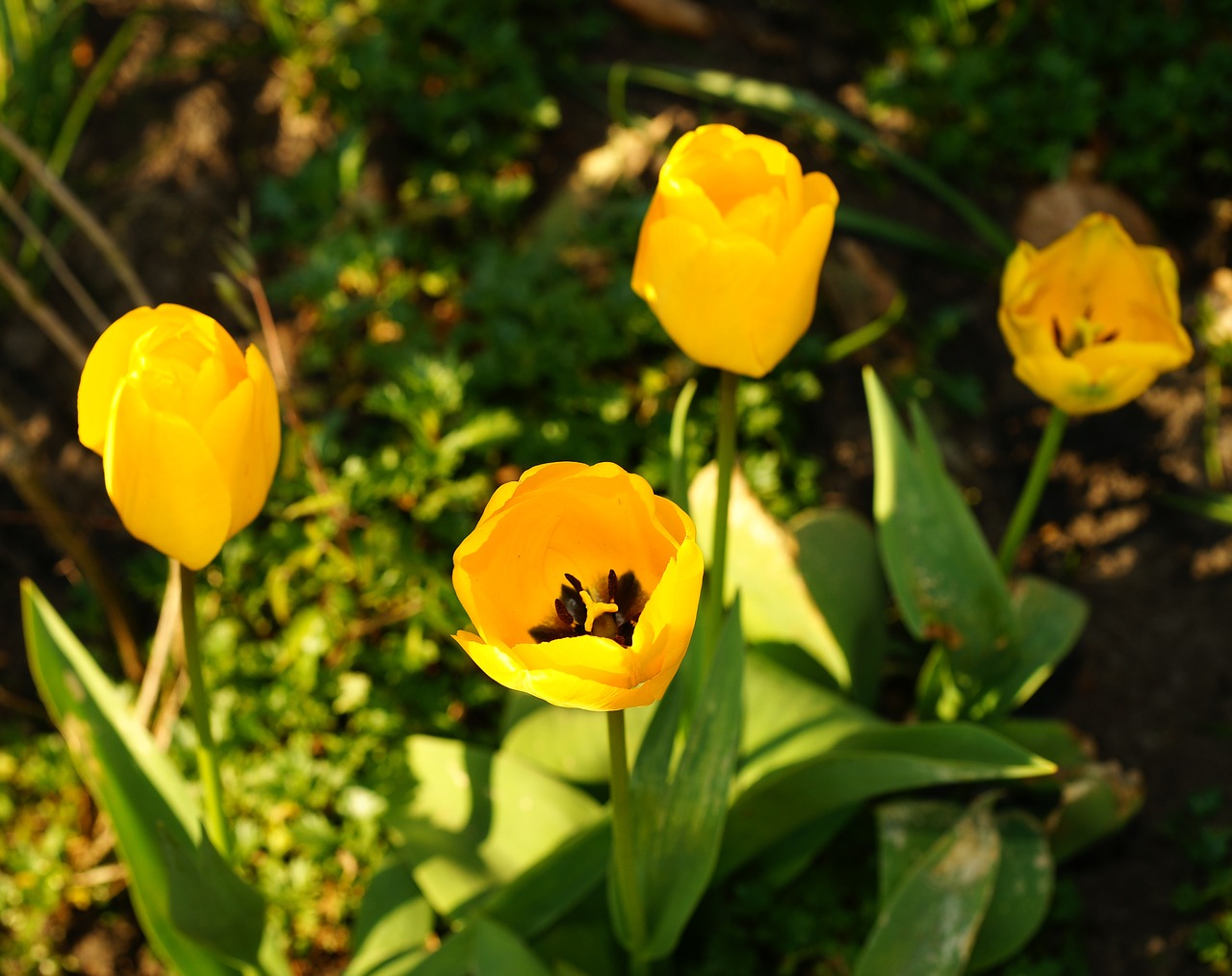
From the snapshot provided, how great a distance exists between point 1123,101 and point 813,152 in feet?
2.51

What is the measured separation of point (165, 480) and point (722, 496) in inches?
25.6

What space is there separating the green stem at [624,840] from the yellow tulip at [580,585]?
10 centimetres

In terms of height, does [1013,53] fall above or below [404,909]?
above

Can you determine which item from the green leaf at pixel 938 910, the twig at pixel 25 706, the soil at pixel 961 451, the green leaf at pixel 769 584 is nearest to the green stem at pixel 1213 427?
the soil at pixel 961 451

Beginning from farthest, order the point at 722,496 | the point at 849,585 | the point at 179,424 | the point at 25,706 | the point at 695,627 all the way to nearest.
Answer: the point at 25,706 → the point at 849,585 → the point at 695,627 → the point at 722,496 → the point at 179,424

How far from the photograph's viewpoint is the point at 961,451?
2.48m

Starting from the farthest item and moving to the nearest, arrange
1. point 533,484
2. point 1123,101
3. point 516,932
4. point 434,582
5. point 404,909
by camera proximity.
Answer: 1. point 1123,101
2. point 434,582
3. point 404,909
4. point 516,932
5. point 533,484

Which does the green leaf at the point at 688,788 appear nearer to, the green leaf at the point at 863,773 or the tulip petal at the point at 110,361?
the green leaf at the point at 863,773

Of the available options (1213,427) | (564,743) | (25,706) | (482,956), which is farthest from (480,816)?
(1213,427)

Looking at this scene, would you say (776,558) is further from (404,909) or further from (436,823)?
(404,909)

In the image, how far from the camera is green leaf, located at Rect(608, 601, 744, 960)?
1.38 m

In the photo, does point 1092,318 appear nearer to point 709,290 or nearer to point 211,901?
point 709,290

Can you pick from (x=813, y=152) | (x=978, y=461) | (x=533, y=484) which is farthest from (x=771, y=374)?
(x=533, y=484)

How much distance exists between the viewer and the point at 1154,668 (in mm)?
2209
